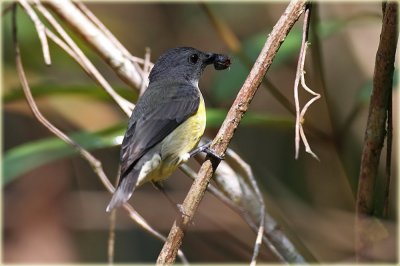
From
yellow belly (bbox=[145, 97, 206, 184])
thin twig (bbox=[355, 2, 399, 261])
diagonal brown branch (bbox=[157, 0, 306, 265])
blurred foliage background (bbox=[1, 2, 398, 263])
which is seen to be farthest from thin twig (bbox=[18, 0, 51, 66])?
thin twig (bbox=[355, 2, 399, 261])

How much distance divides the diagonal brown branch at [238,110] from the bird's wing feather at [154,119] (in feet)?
2.08

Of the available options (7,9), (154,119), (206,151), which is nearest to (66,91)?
(7,9)

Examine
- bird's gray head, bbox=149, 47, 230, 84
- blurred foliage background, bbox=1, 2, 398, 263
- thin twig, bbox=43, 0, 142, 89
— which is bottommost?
blurred foliage background, bbox=1, 2, 398, 263

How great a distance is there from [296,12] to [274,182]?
262cm

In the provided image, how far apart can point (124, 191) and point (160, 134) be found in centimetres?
44

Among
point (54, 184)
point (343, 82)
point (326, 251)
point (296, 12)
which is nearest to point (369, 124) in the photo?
point (296, 12)

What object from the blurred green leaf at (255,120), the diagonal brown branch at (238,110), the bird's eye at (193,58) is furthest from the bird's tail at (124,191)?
the bird's eye at (193,58)

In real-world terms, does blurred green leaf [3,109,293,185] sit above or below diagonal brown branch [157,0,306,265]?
below

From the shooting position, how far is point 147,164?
2.90 m

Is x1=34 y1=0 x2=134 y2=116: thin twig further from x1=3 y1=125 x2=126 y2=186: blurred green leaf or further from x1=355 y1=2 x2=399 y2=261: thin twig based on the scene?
x1=355 y1=2 x2=399 y2=261: thin twig

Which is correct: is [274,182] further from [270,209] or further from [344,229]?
[270,209]

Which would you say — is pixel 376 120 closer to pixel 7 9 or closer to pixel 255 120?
pixel 255 120

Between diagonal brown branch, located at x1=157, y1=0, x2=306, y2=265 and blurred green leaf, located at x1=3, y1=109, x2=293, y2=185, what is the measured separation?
1.12 m

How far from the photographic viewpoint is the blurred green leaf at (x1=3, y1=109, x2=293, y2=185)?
11.2 ft
